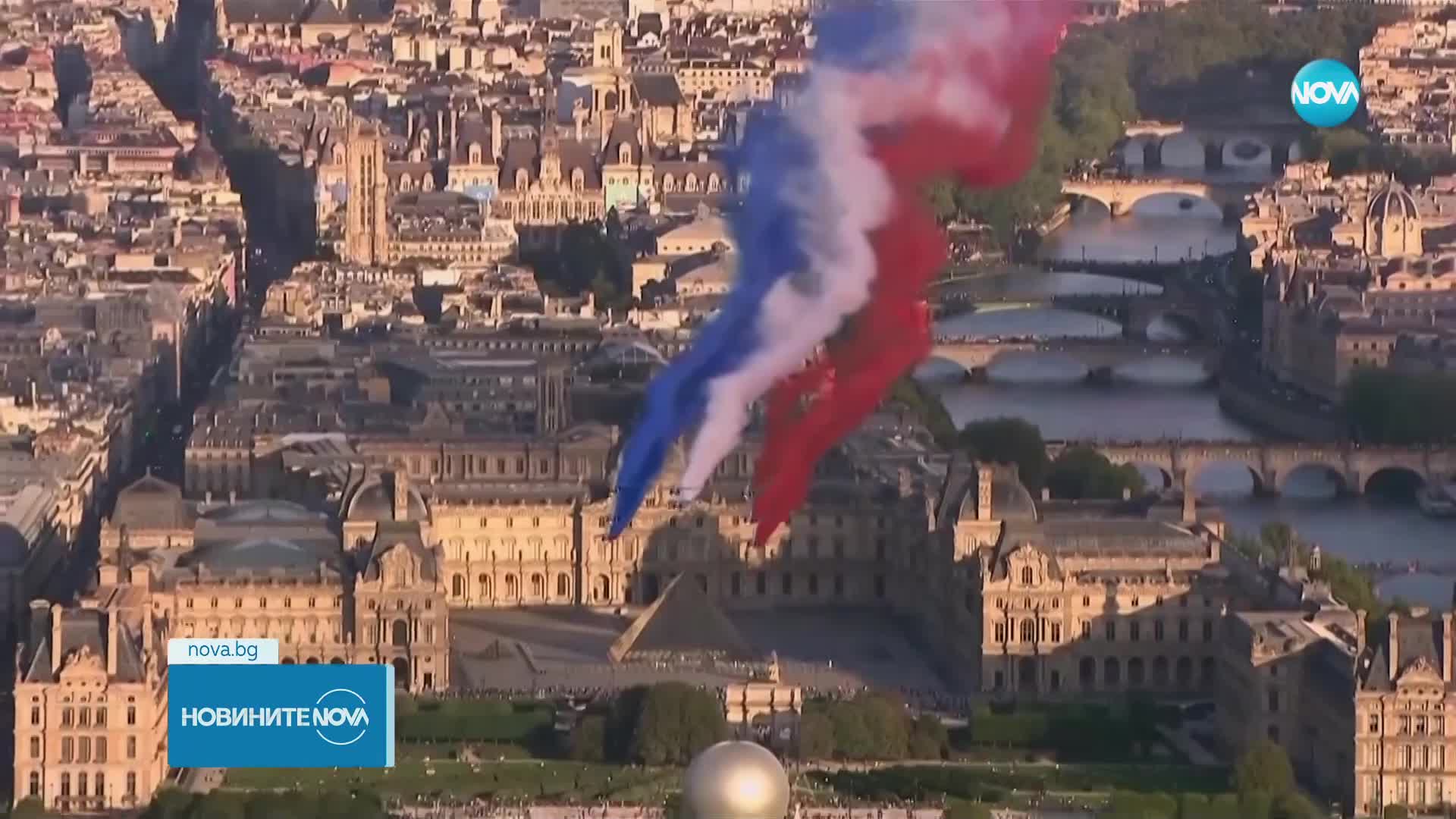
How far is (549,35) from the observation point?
112 metres

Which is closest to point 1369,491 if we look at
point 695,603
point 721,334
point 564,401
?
point 564,401

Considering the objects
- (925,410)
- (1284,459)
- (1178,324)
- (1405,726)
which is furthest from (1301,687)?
(1178,324)

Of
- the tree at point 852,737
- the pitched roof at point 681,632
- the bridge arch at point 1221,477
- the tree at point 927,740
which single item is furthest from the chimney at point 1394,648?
the bridge arch at point 1221,477

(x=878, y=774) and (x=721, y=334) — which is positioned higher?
(x=721, y=334)

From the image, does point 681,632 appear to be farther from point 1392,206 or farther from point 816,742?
point 1392,206

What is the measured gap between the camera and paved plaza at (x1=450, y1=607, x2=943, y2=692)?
48656 mm

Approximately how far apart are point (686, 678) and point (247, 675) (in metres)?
5.27

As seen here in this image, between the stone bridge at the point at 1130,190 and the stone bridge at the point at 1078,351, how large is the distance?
16.6m

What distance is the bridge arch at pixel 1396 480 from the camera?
6481 cm

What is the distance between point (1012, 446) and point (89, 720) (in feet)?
56.1

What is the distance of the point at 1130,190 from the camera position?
91.9m

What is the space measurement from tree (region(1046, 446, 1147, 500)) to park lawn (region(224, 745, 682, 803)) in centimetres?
1137

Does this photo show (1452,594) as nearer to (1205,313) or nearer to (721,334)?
(721,334)

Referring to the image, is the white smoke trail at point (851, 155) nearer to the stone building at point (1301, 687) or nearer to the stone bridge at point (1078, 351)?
the stone building at point (1301, 687)
